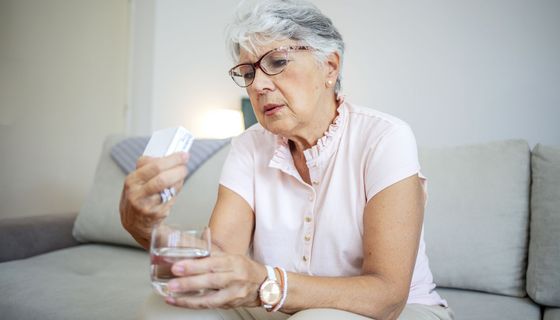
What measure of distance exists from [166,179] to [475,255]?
3.70 feet

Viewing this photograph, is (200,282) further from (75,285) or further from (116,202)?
(116,202)

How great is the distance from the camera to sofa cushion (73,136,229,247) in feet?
6.54

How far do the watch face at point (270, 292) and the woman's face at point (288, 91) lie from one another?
437 millimetres

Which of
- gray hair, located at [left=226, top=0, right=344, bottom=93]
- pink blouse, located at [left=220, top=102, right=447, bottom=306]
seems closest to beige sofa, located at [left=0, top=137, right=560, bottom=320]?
pink blouse, located at [left=220, top=102, right=447, bottom=306]

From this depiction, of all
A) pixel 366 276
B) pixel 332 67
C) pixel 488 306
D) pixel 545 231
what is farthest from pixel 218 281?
pixel 545 231

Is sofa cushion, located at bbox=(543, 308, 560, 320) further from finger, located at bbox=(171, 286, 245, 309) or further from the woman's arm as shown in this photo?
finger, located at bbox=(171, 286, 245, 309)

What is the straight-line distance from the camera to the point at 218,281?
0.76 metres

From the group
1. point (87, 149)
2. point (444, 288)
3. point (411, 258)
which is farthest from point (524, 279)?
point (87, 149)

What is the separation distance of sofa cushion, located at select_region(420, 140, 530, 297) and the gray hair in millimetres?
728

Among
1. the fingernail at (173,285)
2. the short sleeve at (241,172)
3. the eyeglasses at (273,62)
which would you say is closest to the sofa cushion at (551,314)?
the short sleeve at (241,172)

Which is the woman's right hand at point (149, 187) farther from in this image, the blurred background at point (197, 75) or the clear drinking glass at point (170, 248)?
the blurred background at point (197, 75)

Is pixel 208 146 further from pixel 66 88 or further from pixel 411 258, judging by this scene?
pixel 66 88

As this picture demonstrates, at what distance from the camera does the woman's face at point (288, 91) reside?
113 cm

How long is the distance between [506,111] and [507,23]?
0.48m
